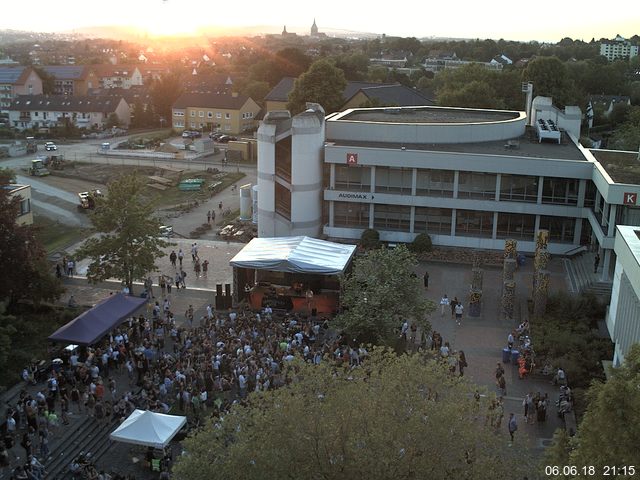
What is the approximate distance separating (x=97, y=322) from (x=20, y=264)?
228 inches

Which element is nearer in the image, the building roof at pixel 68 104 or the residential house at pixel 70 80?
the building roof at pixel 68 104

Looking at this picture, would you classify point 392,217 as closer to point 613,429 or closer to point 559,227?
point 559,227

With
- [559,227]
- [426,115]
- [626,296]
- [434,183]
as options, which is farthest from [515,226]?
[626,296]

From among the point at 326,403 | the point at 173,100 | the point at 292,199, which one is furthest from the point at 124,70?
the point at 326,403

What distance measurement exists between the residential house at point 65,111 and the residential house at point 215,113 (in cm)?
1092

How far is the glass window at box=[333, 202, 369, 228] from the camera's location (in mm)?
45062

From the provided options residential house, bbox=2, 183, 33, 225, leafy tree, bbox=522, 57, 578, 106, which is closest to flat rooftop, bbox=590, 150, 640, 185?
residential house, bbox=2, 183, 33, 225

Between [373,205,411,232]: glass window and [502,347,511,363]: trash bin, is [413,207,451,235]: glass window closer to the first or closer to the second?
[373,205,411,232]: glass window

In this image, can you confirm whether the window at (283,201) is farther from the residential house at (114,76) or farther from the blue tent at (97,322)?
the residential house at (114,76)

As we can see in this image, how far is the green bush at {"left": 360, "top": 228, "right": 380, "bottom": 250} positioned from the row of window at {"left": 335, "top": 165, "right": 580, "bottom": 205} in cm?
261

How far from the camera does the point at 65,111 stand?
104 m

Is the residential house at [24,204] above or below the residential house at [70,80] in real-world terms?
below

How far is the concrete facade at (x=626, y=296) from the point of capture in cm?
2428

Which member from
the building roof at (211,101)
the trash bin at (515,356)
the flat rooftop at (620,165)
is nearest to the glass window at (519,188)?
the flat rooftop at (620,165)
